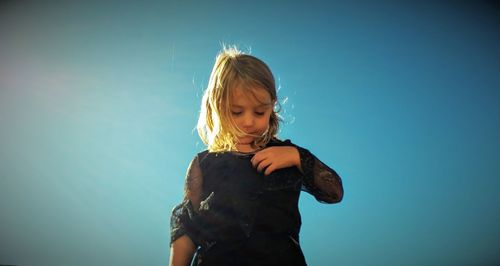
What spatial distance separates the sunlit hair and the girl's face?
2 cm

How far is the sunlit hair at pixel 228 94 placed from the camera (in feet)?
6.72

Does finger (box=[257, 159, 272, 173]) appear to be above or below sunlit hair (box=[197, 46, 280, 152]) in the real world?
below

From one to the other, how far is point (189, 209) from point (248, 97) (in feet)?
2.30

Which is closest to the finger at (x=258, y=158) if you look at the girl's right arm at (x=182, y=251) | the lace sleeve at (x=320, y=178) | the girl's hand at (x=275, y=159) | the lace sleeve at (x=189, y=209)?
the girl's hand at (x=275, y=159)

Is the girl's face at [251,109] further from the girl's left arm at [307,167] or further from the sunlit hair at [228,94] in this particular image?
the girl's left arm at [307,167]

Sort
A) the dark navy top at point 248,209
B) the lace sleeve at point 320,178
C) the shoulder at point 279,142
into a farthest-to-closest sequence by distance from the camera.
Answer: the shoulder at point 279,142 < the lace sleeve at point 320,178 < the dark navy top at point 248,209

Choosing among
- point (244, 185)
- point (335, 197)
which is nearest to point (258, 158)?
point (244, 185)

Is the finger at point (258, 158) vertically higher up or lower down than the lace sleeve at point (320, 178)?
higher up

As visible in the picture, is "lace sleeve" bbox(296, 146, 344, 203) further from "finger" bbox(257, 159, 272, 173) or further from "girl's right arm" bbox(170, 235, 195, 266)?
"girl's right arm" bbox(170, 235, 195, 266)

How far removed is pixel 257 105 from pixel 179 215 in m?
0.76

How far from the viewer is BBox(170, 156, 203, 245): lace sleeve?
6.57 feet

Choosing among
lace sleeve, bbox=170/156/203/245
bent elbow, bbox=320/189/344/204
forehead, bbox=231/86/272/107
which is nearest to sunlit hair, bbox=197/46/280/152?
forehead, bbox=231/86/272/107

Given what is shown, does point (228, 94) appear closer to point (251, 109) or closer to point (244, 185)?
point (251, 109)

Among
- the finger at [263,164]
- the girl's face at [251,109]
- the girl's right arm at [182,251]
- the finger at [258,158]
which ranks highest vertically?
the girl's face at [251,109]
